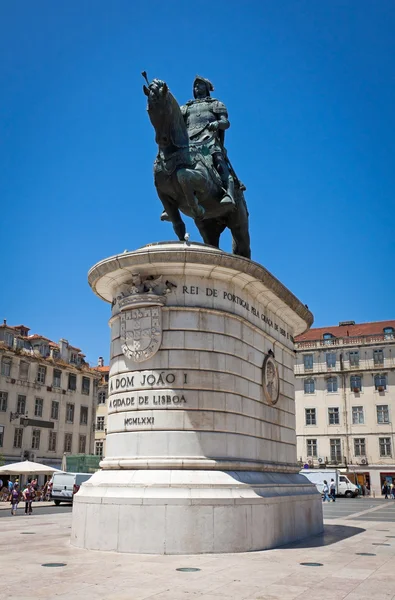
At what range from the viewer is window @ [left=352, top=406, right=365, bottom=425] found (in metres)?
67.6

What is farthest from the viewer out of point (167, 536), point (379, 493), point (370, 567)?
point (379, 493)

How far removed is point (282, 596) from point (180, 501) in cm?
450

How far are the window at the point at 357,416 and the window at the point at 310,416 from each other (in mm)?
4552

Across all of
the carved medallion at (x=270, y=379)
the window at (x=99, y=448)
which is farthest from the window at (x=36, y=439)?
the carved medallion at (x=270, y=379)

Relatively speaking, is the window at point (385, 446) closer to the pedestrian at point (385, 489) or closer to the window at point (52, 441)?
the pedestrian at point (385, 489)

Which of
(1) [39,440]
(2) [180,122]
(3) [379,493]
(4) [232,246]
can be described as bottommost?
(3) [379,493]

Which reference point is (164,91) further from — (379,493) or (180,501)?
(379,493)

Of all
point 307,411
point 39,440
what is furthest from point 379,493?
point 39,440

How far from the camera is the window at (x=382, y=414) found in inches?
2613

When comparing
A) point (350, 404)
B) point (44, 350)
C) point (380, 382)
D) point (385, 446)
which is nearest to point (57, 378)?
point (44, 350)

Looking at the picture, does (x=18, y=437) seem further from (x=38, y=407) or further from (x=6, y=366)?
(x=6, y=366)

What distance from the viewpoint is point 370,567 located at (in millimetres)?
Result: 11406

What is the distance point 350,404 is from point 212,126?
184ft

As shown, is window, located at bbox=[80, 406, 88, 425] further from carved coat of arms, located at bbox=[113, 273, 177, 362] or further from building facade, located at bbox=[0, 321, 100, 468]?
carved coat of arms, located at bbox=[113, 273, 177, 362]
